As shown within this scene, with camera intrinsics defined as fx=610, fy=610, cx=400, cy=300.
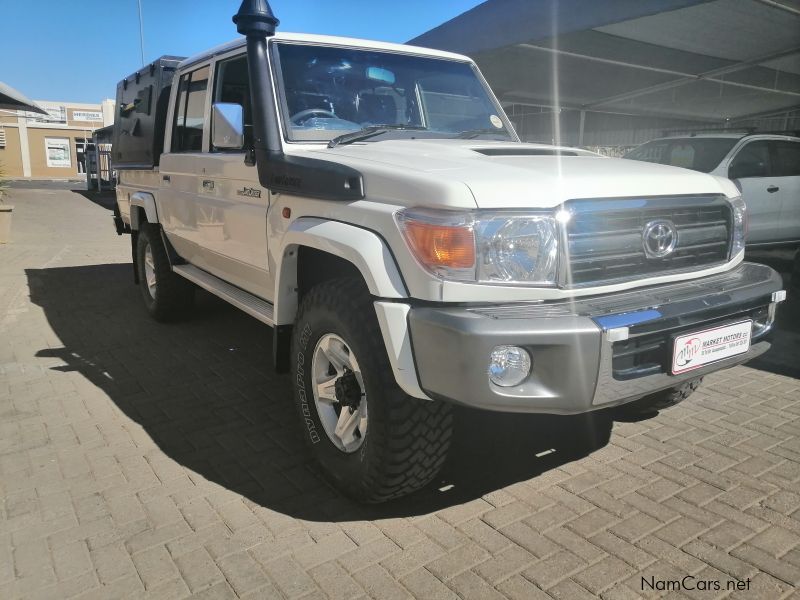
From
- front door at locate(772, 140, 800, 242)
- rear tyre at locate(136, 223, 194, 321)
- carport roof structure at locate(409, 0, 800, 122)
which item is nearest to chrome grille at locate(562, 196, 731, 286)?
rear tyre at locate(136, 223, 194, 321)

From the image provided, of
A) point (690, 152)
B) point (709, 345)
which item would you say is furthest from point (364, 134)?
point (690, 152)

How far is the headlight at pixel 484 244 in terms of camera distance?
221 centimetres

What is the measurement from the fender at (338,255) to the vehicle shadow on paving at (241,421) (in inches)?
30.8

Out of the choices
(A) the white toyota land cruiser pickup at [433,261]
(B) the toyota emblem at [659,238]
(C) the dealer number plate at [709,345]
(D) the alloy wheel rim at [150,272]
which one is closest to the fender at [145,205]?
(D) the alloy wheel rim at [150,272]

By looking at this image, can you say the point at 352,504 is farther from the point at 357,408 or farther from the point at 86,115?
the point at 86,115

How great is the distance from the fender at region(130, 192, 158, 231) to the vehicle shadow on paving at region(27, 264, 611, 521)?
986 millimetres

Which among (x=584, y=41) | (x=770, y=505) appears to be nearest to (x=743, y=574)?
(x=770, y=505)

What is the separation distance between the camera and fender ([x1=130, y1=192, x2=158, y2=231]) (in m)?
5.28

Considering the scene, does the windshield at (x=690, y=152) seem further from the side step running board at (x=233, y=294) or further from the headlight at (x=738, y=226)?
the side step running board at (x=233, y=294)

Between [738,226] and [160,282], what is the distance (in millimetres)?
4544

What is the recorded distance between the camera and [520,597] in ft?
7.07

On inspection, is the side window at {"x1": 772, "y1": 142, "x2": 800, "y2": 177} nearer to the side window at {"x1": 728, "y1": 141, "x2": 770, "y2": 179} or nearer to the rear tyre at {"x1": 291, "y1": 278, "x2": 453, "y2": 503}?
the side window at {"x1": 728, "y1": 141, "x2": 770, "y2": 179}

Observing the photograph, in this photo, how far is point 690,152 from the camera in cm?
820

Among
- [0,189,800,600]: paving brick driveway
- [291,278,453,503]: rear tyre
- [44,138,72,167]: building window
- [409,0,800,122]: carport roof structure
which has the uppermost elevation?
[44,138,72,167]: building window
